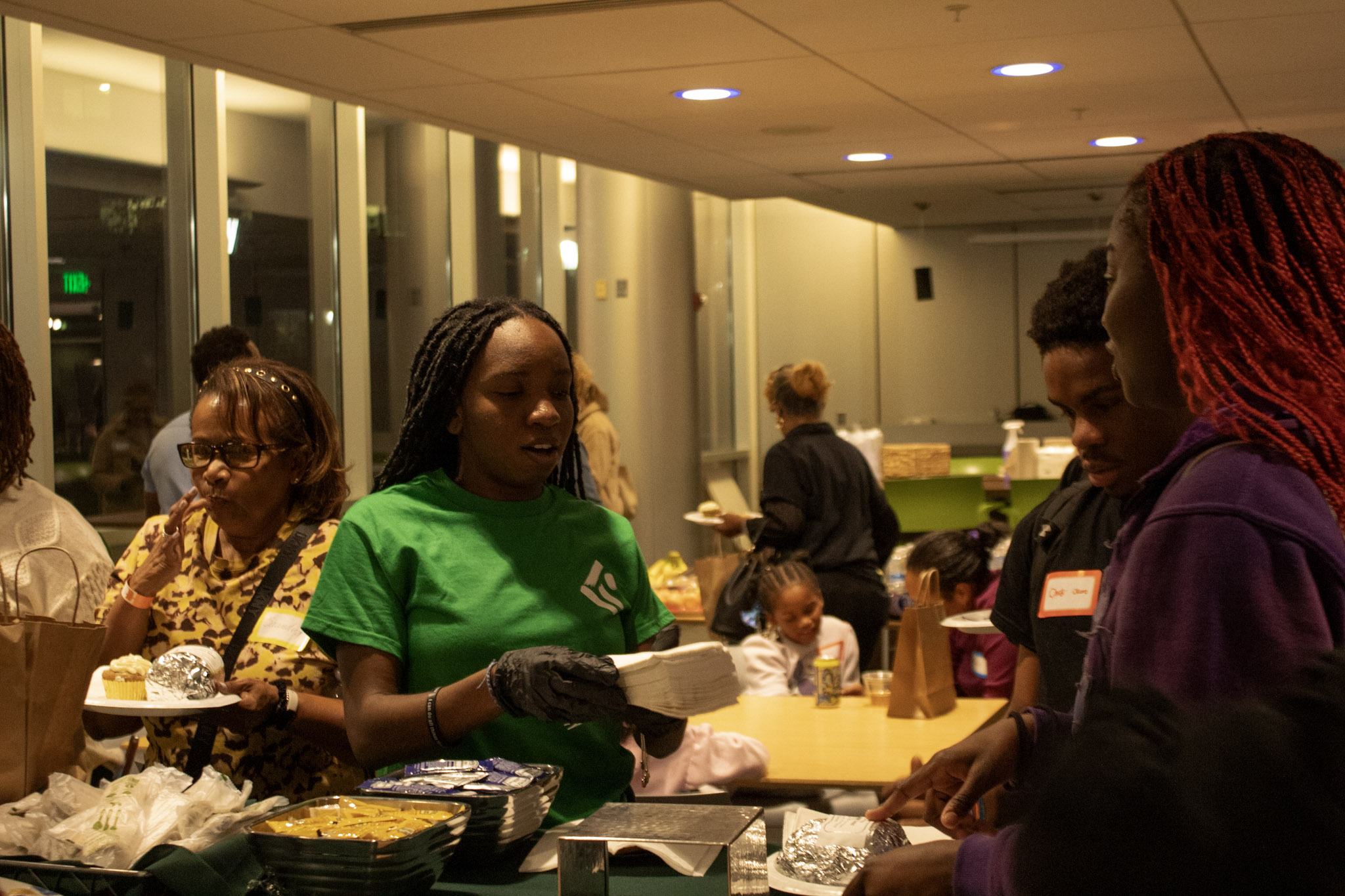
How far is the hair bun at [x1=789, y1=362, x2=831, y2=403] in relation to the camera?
5.74 meters

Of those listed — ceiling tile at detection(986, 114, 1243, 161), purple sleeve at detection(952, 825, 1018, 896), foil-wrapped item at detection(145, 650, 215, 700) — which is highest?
ceiling tile at detection(986, 114, 1243, 161)

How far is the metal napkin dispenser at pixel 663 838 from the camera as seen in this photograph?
1615 mm

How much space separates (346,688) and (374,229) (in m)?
6.47

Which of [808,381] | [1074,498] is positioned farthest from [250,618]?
[808,381]

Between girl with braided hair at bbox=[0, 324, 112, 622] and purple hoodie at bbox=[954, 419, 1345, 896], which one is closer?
purple hoodie at bbox=[954, 419, 1345, 896]

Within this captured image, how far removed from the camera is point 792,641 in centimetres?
474

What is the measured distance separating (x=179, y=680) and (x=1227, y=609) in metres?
1.78

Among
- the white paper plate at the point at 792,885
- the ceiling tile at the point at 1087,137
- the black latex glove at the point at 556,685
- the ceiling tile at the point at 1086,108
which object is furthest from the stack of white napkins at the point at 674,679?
the ceiling tile at the point at 1087,137

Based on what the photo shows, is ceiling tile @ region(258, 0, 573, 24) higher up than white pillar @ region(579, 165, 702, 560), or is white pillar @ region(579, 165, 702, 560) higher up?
ceiling tile @ region(258, 0, 573, 24)

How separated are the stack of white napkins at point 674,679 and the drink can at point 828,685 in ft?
8.49

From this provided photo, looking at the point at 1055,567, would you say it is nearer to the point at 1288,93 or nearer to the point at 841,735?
the point at 841,735

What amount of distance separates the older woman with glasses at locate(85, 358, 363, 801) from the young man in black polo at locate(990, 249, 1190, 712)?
132 centimetres

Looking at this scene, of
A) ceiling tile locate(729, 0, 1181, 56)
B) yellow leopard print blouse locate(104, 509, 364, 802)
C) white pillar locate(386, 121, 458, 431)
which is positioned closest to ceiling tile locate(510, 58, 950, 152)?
ceiling tile locate(729, 0, 1181, 56)

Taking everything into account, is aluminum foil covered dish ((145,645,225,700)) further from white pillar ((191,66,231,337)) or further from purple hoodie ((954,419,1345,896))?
white pillar ((191,66,231,337))
